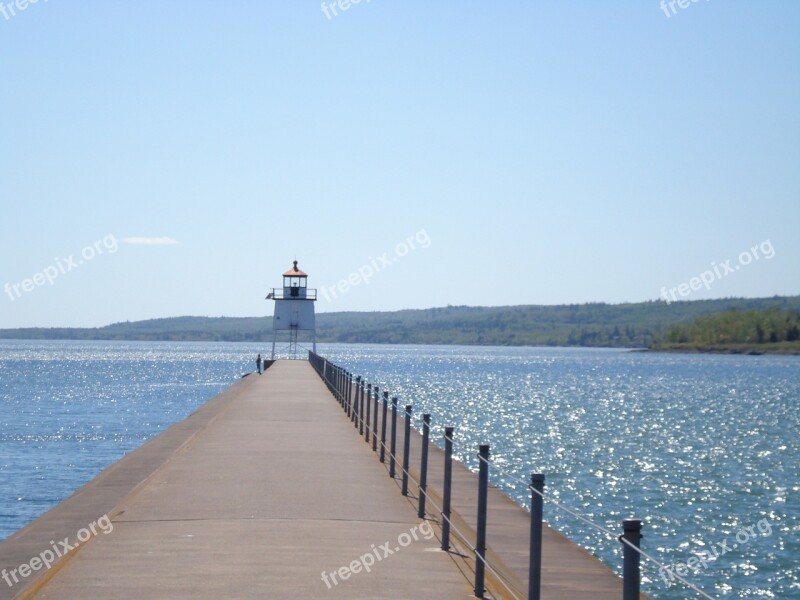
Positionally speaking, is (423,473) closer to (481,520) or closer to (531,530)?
(481,520)

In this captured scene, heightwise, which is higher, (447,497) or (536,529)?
(536,529)

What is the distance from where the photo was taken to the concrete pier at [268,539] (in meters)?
8.52

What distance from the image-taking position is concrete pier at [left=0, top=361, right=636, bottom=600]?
27.9 ft

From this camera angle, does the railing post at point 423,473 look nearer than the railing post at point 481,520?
No

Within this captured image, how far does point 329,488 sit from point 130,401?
4956cm

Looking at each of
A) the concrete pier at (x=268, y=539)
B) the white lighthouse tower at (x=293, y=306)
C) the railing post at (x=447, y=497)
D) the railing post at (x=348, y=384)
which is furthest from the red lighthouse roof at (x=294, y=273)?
the railing post at (x=447, y=497)

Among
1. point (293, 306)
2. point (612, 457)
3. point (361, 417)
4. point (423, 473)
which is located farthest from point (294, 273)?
point (423, 473)

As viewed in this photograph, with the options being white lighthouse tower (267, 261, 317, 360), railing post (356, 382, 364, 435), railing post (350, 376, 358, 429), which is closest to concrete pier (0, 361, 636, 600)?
railing post (356, 382, 364, 435)

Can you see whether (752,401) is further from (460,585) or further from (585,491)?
(460,585)

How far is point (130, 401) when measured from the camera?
2402 inches

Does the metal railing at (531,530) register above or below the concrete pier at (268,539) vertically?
above

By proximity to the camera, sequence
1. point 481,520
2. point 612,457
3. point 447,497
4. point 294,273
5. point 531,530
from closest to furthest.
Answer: point 531,530 → point 481,520 → point 447,497 → point 612,457 → point 294,273

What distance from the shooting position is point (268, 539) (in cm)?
1018

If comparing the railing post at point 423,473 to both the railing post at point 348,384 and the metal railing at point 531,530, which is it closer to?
the metal railing at point 531,530
